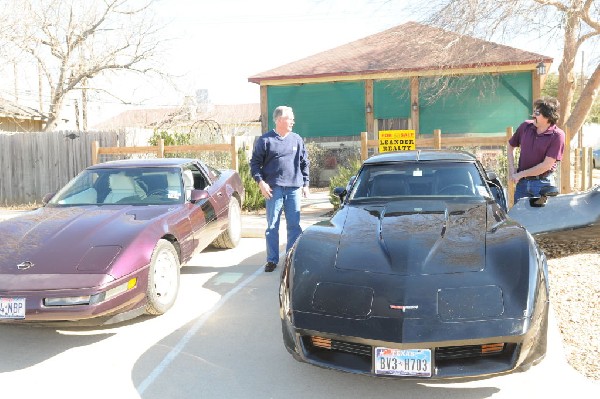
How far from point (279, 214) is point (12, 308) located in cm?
312

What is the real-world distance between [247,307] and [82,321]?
156 cm

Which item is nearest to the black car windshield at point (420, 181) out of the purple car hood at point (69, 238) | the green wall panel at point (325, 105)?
the purple car hood at point (69, 238)

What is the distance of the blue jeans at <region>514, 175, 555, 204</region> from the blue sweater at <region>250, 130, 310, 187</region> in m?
2.45

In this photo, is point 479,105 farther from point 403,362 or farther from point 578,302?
point 403,362

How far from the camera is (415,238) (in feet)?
11.8

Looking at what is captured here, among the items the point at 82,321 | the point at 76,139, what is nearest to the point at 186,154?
the point at 76,139

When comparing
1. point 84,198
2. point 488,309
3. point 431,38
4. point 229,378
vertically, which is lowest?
point 229,378

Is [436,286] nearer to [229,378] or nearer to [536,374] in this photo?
[536,374]

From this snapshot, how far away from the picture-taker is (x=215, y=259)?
7168mm

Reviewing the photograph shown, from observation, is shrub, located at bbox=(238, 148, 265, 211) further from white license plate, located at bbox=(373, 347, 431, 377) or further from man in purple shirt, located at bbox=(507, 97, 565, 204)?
white license plate, located at bbox=(373, 347, 431, 377)

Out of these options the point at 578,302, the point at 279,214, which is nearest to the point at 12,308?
the point at 279,214

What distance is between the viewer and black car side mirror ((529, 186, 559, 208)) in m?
5.12

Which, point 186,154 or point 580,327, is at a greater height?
point 186,154

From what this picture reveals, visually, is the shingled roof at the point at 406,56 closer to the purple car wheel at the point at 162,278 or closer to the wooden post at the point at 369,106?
the wooden post at the point at 369,106
